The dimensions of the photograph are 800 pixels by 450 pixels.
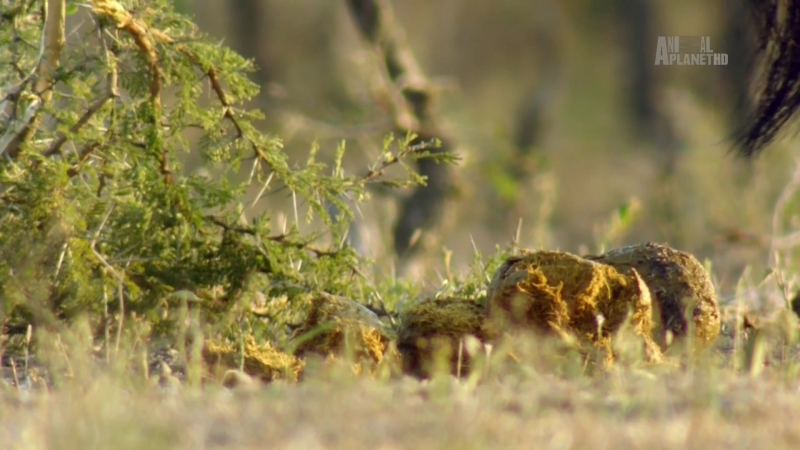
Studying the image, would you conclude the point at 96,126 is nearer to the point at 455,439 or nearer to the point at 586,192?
the point at 455,439

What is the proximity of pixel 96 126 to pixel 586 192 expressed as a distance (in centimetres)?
1651

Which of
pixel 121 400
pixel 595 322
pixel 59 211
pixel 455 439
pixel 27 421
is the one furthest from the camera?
pixel 59 211

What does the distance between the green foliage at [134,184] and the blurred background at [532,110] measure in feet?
14.1

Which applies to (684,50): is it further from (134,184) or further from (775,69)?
(134,184)

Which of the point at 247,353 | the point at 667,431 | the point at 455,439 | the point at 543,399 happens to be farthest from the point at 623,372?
the point at 247,353

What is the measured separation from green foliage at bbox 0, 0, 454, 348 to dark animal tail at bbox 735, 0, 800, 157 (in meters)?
1.18

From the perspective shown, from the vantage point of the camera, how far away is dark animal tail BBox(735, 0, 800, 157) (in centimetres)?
382

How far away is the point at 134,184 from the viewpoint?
3.96 meters

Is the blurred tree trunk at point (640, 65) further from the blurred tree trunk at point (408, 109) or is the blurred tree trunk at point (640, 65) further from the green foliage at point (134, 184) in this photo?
the green foliage at point (134, 184)

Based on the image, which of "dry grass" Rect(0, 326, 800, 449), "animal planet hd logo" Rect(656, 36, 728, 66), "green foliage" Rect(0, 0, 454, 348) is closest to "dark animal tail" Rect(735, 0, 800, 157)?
"green foliage" Rect(0, 0, 454, 348)

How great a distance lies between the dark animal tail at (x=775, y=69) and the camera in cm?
382

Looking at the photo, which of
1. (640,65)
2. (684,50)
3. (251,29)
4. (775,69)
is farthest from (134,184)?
(640,65)

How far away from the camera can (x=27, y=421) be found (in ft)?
7.72

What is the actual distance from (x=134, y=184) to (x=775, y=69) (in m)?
2.32
